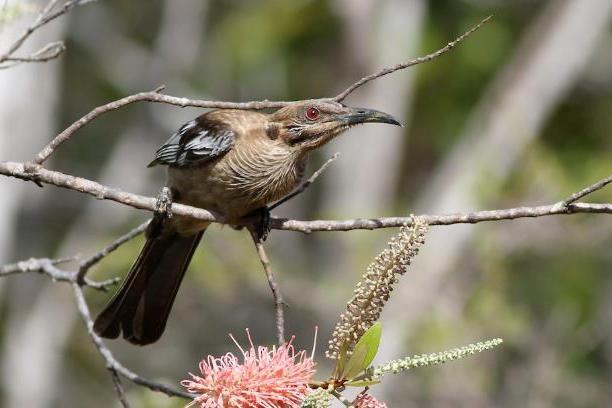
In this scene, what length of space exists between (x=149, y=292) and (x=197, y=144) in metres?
0.76

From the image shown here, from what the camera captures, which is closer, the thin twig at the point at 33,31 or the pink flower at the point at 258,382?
the pink flower at the point at 258,382

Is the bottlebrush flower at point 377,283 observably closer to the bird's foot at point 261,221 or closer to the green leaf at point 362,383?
the green leaf at point 362,383

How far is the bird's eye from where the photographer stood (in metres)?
4.39

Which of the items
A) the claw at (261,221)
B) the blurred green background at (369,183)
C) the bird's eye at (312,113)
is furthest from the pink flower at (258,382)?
the blurred green background at (369,183)

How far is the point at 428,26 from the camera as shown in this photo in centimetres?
1383

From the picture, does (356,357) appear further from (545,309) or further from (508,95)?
(508,95)

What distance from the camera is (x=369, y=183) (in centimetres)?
1348

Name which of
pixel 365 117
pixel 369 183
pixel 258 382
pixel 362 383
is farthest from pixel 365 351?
pixel 369 183

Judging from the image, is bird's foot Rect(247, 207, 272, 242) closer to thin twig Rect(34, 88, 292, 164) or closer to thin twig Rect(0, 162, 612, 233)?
thin twig Rect(0, 162, 612, 233)

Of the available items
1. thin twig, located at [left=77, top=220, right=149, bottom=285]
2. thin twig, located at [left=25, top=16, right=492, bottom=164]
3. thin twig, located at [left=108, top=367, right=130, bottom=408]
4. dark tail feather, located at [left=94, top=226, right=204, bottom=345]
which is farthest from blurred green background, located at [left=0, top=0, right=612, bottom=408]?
thin twig, located at [left=25, top=16, right=492, bottom=164]

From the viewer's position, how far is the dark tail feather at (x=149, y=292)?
4.42 meters

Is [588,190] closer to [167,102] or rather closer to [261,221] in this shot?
[167,102]

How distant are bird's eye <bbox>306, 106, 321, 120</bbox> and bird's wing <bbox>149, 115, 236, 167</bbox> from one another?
1.52 feet

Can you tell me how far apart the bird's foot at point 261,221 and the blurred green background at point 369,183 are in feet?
11.7
